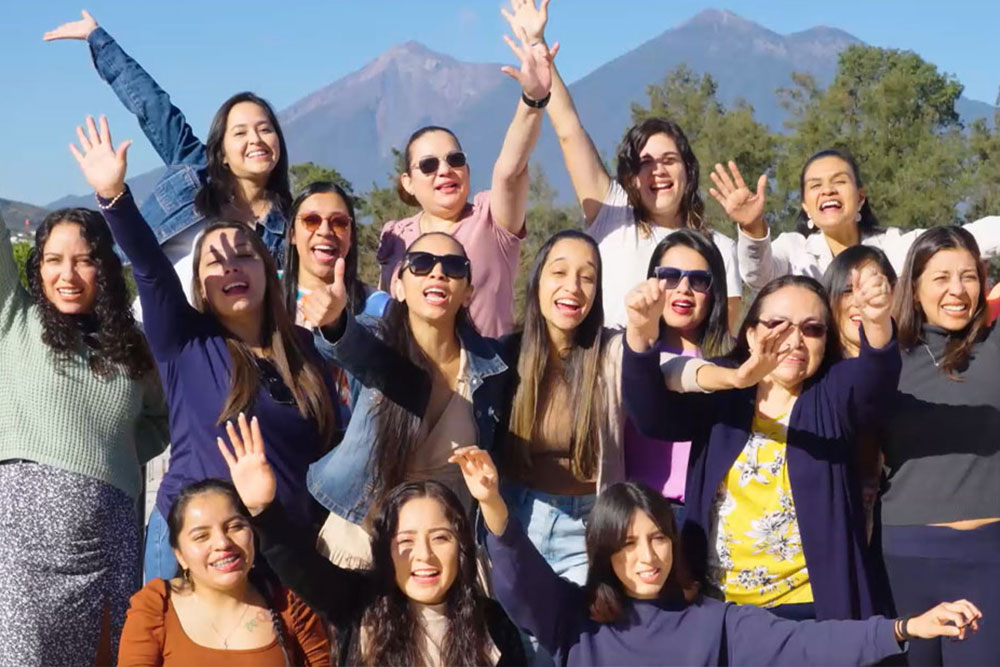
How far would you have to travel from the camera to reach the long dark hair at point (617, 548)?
14.0 feet

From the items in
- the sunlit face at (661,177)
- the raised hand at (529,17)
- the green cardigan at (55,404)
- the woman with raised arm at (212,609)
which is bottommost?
the woman with raised arm at (212,609)

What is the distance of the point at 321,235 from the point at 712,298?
1.61 metres

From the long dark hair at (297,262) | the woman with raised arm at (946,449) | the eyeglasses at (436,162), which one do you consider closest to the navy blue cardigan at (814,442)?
the woman with raised arm at (946,449)

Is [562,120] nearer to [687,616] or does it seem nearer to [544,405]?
[544,405]

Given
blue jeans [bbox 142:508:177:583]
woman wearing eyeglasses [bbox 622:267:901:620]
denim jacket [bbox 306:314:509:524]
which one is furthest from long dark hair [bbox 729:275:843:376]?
blue jeans [bbox 142:508:177:583]

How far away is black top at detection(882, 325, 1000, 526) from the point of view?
459 cm

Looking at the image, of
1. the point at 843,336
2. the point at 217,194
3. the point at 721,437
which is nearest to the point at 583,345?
the point at 721,437

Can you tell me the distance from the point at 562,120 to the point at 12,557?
2.94 m

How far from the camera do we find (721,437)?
14.6ft

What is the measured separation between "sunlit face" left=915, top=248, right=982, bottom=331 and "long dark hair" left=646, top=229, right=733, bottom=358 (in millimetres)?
764

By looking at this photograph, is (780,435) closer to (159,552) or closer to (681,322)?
(681,322)

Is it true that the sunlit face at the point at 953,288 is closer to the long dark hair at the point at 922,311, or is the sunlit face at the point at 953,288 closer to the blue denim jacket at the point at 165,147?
the long dark hair at the point at 922,311

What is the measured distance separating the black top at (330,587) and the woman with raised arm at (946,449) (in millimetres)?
1410

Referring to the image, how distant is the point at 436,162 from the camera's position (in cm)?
575
